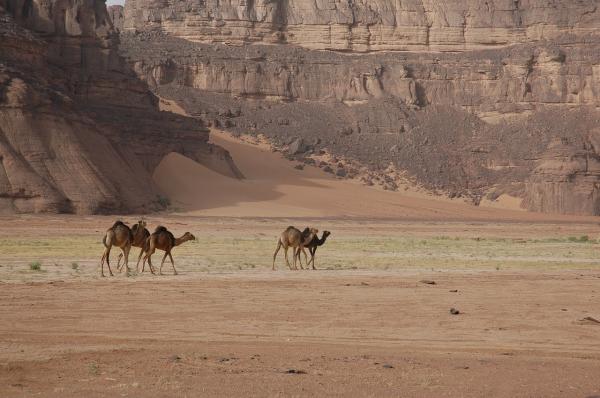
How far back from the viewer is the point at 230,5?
122 m

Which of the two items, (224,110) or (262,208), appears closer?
(262,208)

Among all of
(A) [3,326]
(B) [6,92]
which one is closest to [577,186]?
(B) [6,92]

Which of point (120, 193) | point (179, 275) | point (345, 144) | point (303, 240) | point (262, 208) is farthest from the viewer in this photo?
point (345, 144)

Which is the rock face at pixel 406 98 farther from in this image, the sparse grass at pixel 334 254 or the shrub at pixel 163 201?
the sparse grass at pixel 334 254

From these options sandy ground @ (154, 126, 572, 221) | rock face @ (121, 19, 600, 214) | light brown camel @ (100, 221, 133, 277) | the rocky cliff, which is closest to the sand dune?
sandy ground @ (154, 126, 572, 221)

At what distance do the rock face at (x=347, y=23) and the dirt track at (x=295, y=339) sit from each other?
10065cm

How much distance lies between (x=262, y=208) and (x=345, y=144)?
107 feet

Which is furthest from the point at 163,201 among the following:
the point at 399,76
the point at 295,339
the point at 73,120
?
the point at 295,339

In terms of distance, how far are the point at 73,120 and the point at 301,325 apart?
148 feet

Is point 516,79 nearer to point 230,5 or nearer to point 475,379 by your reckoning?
point 230,5

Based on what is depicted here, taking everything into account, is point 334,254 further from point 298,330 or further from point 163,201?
point 163,201

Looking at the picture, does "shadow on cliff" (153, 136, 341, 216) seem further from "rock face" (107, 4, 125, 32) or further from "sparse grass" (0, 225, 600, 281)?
"rock face" (107, 4, 125, 32)

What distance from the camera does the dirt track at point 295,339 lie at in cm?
1128

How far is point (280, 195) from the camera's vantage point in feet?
263
